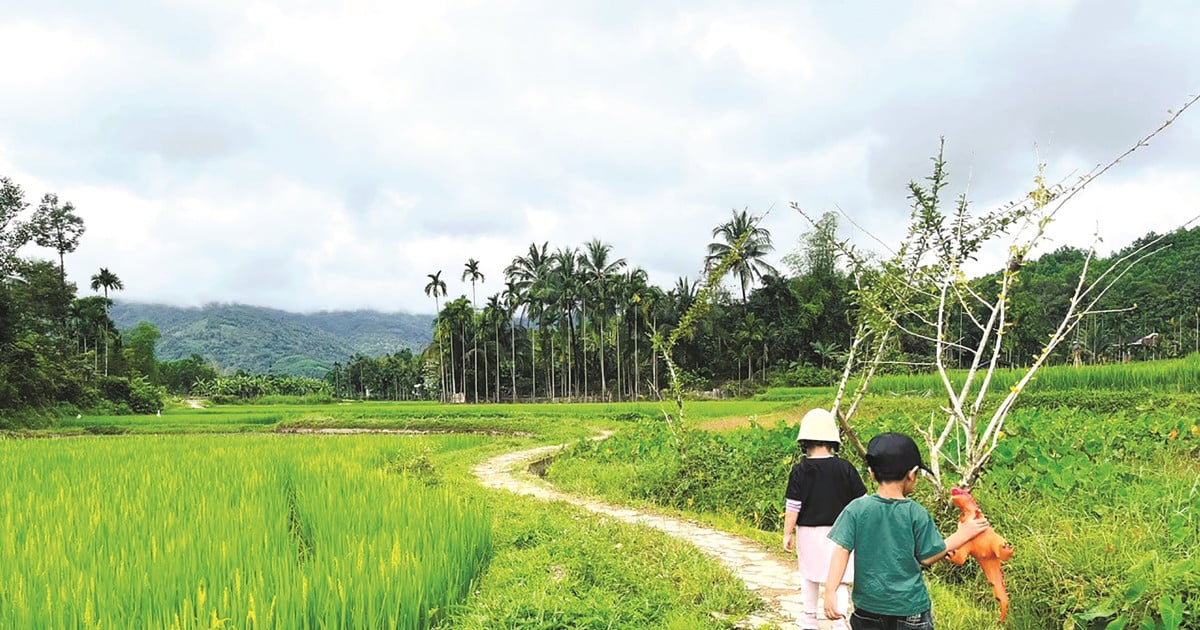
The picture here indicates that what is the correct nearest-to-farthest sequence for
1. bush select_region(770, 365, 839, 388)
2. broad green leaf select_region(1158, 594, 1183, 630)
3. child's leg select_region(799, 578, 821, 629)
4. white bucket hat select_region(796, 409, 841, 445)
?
1. broad green leaf select_region(1158, 594, 1183, 630)
2. child's leg select_region(799, 578, 821, 629)
3. white bucket hat select_region(796, 409, 841, 445)
4. bush select_region(770, 365, 839, 388)

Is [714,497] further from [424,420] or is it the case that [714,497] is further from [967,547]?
[424,420]

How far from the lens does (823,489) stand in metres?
3.90

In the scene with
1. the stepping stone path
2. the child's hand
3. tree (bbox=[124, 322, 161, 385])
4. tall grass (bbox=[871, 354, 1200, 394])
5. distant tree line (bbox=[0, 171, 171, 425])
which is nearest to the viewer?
the child's hand

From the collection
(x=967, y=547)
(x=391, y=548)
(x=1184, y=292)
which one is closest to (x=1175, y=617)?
(x=967, y=547)

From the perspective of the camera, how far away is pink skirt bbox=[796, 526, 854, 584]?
380cm

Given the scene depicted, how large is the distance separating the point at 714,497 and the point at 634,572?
3.54 meters

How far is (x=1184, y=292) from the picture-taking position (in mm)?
59000

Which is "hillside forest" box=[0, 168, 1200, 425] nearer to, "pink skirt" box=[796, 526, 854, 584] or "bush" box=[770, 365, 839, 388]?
"bush" box=[770, 365, 839, 388]

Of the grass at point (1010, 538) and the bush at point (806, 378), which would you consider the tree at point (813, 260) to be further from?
the grass at point (1010, 538)

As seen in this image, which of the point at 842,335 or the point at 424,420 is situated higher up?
the point at 842,335

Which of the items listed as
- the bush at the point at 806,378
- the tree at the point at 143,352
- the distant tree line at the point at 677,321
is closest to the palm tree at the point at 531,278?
the distant tree line at the point at 677,321

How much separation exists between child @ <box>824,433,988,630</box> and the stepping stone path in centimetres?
141

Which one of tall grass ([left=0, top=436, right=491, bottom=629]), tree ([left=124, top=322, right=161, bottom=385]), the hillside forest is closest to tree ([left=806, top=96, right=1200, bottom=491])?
tall grass ([left=0, top=436, right=491, bottom=629])

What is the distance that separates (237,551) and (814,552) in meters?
3.47
